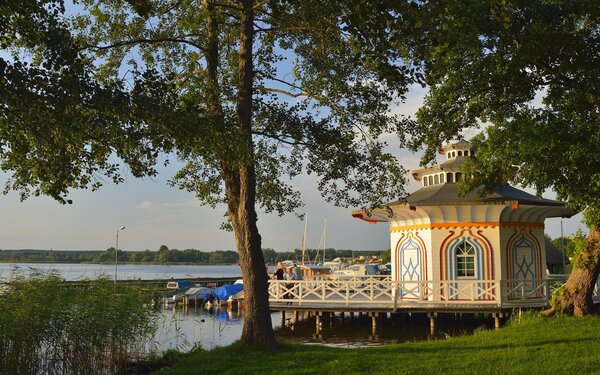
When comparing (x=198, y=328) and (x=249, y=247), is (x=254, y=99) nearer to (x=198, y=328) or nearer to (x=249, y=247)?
(x=249, y=247)

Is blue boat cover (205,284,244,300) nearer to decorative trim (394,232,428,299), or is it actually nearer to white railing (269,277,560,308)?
white railing (269,277,560,308)

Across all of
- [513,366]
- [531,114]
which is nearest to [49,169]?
[513,366]

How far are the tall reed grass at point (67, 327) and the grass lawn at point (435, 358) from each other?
1239 millimetres

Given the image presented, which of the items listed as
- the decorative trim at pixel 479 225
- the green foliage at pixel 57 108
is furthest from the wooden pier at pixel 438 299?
the green foliage at pixel 57 108

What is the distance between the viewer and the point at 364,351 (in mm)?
11961

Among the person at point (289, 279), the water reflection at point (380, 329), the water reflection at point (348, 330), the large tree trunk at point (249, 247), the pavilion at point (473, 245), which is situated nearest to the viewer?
the large tree trunk at point (249, 247)

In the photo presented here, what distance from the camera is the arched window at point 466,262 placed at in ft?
73.0

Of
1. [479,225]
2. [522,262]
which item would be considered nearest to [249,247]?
[479,225]

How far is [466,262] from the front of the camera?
878 inches

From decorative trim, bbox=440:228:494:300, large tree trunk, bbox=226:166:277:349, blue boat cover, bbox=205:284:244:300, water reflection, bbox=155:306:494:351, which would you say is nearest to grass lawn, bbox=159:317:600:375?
large tree trunk, bbox=226:166:277:349

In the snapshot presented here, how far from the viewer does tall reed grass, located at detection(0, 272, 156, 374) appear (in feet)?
33.6

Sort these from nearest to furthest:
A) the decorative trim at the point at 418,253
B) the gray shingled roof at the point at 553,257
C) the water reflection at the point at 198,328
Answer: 1. the water reflection at the point at 198,328
2. the decorative trim at the point at 418,253
3. the gray shingled roof at the point at 553,257

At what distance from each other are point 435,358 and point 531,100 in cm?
760

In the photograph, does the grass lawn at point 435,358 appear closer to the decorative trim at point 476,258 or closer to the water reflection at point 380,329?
the water reflection at point 380,329
